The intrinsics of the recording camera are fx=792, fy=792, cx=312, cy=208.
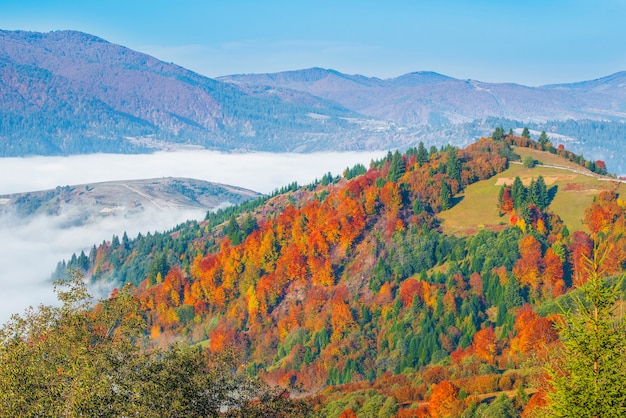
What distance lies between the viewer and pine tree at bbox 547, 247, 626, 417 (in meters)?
36.8

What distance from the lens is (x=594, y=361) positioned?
37.7 meters

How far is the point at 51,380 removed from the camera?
51938 mm

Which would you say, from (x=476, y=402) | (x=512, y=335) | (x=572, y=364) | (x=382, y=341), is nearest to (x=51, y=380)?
(x=572, y=364)

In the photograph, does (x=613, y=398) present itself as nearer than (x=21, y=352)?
Yes

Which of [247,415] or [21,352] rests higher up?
[21,352]

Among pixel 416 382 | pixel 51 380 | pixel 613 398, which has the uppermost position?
pixel 613 398

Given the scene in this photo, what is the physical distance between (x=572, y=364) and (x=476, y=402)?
3192 inches

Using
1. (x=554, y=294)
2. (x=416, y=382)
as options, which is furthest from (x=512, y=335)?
(x=416, y=382)

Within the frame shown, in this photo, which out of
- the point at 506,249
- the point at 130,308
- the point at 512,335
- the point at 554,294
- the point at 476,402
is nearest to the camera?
the point at 130,308

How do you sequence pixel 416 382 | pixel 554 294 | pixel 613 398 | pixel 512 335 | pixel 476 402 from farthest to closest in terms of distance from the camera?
pixel 554 294 < pixel 512 335 < pixel 416 382 < pixel 476 402 < pixel 613 398

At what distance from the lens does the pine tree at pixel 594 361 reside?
3675cm

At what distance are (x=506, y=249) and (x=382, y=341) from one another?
38.9 metres

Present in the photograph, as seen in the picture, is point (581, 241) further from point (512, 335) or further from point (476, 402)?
point (476, 402)

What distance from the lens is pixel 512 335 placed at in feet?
560
